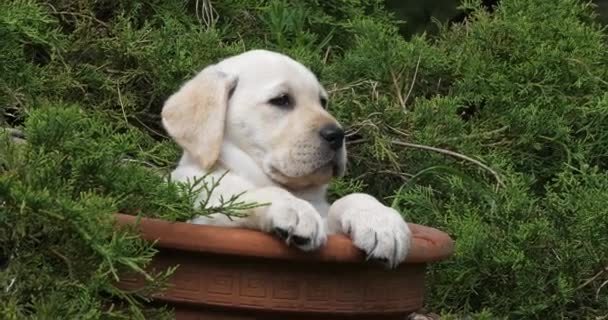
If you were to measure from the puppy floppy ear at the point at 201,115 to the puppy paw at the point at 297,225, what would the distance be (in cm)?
55

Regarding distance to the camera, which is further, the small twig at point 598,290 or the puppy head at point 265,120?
the small twig at point 598,290

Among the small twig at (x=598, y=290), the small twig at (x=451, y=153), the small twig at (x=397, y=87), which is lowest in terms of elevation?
the small twig at (x=397, y=87)

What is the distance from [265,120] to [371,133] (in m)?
1.17

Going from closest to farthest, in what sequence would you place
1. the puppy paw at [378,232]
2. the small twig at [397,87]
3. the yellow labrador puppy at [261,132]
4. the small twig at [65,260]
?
the small twig at [65,260], the puppy paw at [378,232], the yellow labrador puppy at [261,132], the small twig at [397,87]

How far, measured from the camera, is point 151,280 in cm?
271

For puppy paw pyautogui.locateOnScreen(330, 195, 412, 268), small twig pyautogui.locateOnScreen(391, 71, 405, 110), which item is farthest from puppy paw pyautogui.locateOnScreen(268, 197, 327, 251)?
small twig pyautogui.locateOnScreen(391, 71, 405, 110)

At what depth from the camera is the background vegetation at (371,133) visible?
270cm

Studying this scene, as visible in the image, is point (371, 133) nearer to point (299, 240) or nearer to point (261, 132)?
point (261, 132)

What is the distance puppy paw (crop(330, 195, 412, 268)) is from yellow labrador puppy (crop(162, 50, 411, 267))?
7 cm

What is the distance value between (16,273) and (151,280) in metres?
0.29

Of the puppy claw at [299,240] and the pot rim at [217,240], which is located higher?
the puppy claw at [299,240]

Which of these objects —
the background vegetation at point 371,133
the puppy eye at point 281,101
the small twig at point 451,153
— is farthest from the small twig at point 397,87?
the puppy eye at point 281,101

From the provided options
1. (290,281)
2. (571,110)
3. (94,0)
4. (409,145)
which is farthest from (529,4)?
(290,281)

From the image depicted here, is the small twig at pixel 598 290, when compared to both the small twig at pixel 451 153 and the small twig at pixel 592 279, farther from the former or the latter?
the small twig at pixel 451 153
